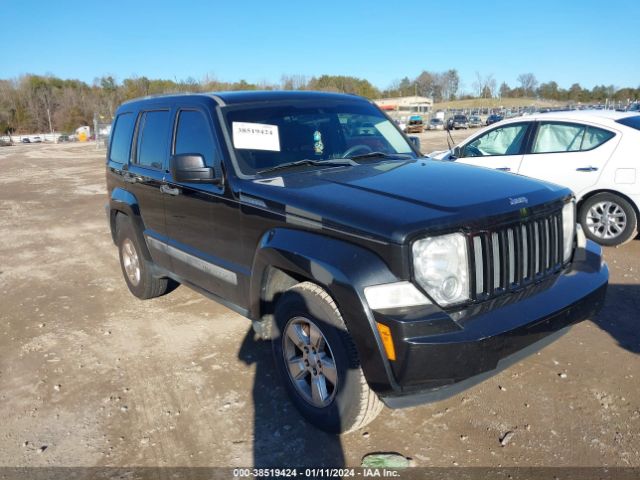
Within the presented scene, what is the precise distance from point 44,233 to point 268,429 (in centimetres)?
764

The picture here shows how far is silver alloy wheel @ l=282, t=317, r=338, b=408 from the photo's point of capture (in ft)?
9.48

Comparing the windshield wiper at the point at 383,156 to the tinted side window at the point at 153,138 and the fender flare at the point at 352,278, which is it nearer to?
the fender flare at the point at 352,278

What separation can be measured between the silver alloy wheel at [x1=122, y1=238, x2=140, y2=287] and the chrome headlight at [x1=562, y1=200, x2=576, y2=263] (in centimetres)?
402

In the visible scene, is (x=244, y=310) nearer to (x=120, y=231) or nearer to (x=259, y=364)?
(x=259, y=364)

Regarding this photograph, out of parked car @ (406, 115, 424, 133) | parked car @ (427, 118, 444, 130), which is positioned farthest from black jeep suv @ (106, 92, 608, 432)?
parked car @ (427, 118, 444, 130)

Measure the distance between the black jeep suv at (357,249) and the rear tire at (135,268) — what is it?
802 mm

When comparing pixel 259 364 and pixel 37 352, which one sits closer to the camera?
pixel 259 364

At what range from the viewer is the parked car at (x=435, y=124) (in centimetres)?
5634

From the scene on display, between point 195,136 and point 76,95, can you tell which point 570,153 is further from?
point 76,95

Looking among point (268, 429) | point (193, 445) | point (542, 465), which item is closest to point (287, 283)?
point (268, 429)

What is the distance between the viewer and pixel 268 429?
3.12 metres

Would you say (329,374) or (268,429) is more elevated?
(329,374)

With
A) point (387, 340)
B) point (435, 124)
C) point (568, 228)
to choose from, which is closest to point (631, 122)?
point (568, 228)

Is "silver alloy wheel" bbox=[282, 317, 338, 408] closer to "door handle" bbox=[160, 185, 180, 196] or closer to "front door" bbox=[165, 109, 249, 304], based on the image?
"front door" bbox=[165, 109, 249, 304]
